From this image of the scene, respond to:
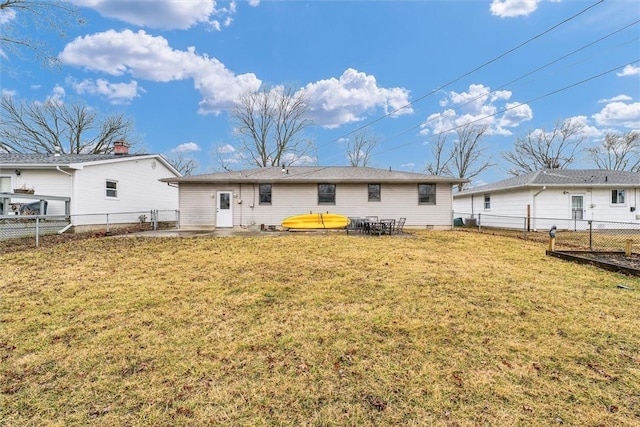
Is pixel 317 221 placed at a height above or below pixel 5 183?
below

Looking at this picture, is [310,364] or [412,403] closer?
[412,403]

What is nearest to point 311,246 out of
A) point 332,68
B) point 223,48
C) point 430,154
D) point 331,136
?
point 223,48

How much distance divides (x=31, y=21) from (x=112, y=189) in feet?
23.0

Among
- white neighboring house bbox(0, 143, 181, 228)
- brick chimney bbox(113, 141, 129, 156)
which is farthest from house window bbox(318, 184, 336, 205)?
brick chimney bbox(113, 141, 129, 156)

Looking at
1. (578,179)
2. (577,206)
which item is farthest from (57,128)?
(578,179)

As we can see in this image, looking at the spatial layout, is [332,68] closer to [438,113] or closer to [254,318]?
[438,113]

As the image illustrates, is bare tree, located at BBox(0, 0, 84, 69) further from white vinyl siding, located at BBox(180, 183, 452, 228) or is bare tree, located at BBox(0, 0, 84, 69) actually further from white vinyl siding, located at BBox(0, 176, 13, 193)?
white vinyl siding, located at BBox(180, 183, 452, 228)

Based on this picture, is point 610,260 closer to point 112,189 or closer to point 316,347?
point 316,347

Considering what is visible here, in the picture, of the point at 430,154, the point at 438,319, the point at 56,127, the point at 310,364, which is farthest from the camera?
the point at 430,154

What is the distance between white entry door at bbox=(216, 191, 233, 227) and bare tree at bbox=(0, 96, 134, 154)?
17.2 metres

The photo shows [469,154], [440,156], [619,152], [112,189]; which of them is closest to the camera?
[112,189]

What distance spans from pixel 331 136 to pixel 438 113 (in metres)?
10.2

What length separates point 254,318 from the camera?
3.80m

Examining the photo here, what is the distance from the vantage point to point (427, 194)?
48.1 feet
